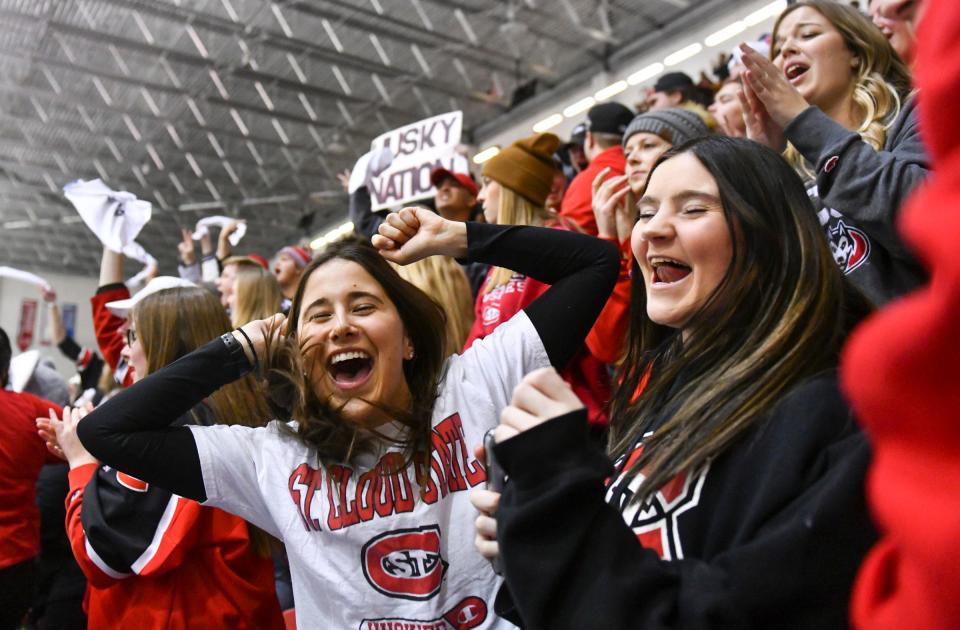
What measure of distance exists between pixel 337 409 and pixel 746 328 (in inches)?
35.0

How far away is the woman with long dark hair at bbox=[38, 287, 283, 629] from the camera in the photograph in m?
2.08

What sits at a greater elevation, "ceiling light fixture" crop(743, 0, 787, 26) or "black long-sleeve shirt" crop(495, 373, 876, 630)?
"ceiling light fixture" crop(743, 0, 787, 26)

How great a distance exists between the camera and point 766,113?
1.90 m

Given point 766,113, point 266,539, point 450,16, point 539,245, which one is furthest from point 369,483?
point 450,16

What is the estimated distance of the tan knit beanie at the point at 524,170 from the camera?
3197mm

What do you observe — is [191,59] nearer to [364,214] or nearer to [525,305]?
[364,214]

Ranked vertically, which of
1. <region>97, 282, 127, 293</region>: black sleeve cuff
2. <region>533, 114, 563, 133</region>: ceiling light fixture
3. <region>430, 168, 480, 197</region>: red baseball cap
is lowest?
<region>97, 282, 127, 293</region>: black sleeve cuff

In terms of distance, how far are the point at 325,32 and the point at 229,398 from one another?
864 cm

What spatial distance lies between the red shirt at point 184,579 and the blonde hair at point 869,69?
1808 millimetres

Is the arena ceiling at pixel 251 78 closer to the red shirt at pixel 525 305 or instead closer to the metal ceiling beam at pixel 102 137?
the metal ceiling beam at pixel 102 137

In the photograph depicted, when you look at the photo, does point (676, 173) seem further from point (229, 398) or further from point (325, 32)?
point (325, 32)

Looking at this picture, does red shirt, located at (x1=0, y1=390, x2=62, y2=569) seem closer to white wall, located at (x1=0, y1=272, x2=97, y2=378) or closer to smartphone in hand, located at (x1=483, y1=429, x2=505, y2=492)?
smartphone in hand, located at (x1=483, y1=429, x2=505, y2=492)

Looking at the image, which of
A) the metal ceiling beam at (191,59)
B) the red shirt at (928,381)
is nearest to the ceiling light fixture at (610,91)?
the metal ceiling beam at (191,59)

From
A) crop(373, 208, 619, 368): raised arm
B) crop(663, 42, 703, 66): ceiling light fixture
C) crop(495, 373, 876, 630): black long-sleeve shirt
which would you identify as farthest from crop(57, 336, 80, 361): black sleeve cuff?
crop(663, 42, 703, 66): ceiling light fixture
